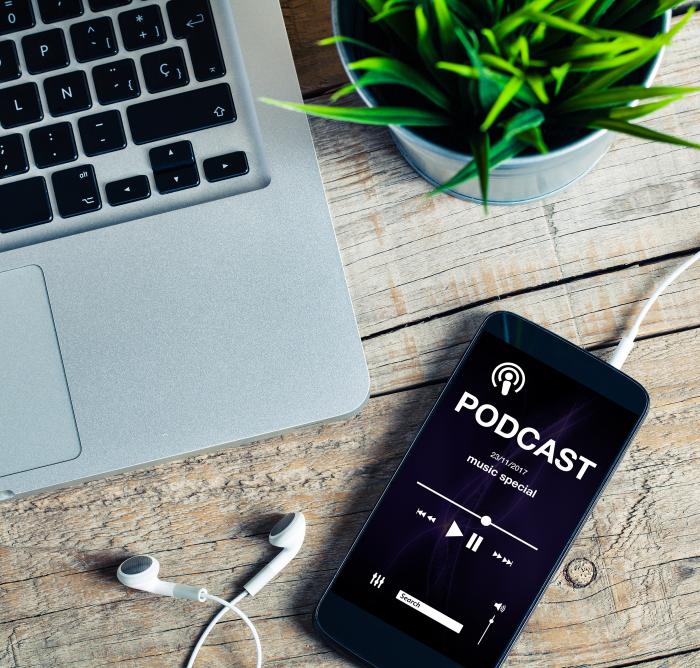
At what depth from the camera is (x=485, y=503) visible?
0.46m

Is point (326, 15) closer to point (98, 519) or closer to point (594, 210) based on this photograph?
point (594, 210)

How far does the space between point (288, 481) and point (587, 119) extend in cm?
29

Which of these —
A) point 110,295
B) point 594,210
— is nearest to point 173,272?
point 110,295

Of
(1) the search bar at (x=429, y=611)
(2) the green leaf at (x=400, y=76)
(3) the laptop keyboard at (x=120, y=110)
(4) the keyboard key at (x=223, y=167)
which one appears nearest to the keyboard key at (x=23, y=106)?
(3) the laptop keyboard at (x=120, y=110)

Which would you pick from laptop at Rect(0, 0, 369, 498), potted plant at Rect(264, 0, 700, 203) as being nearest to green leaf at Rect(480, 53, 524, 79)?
potted plant at Rect(264, 0, 700, 203)

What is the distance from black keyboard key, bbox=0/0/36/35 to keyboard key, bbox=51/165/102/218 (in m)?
0.09

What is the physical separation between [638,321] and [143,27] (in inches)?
13.4

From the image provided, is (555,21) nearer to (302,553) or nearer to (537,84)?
(537,84)

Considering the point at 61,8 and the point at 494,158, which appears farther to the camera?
the point at 61,8

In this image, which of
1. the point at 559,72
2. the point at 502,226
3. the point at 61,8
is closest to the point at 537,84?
the point at 559,72

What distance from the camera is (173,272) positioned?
0.45 metres

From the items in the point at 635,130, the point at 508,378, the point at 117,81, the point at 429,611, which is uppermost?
the point at 117,81

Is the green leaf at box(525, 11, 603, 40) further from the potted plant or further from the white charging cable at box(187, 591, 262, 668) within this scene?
the white charging cable at box(187, 591, 262, 668)

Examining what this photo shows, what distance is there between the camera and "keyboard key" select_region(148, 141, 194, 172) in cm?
44
